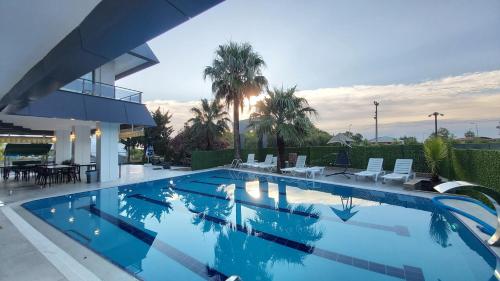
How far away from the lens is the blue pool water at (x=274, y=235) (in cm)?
445

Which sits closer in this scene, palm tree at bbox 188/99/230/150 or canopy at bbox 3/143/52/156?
canopy at bbox 3/143/52/156

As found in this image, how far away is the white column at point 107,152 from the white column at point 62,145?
25.4ft

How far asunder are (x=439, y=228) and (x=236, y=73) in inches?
617

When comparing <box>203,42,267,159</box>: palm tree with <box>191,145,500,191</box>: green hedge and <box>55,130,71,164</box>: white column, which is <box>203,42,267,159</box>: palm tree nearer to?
<box>191,145,500,191</box>: green hedge

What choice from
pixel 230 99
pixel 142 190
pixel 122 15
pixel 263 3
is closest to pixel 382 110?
pixel 230 99

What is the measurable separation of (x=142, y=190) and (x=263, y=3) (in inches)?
416

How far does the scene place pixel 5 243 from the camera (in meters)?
5.03

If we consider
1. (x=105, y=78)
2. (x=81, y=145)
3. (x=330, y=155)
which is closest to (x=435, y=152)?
(x=330, y=155)

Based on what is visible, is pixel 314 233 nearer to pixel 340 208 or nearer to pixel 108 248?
pixel 340 208

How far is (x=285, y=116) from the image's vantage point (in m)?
16.0

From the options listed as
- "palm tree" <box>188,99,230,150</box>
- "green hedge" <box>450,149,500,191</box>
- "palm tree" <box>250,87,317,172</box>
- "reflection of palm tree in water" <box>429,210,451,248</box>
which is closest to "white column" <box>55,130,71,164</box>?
"palm tree" <box>188,99,230,150</box>

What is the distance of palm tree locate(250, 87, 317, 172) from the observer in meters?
15.7

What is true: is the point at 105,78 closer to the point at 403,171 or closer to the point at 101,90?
the point at 101,90

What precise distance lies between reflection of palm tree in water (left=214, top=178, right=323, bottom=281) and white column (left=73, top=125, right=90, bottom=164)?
48.4ft
